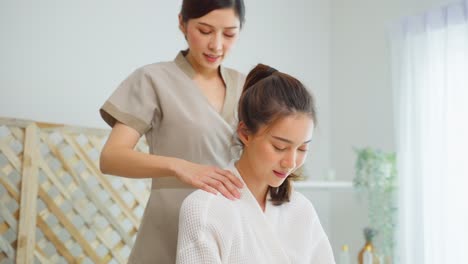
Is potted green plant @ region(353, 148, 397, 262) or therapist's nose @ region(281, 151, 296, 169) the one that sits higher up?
therapist's nose @ region(281, 151, 296, 169)

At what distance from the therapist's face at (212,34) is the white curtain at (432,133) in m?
1.97

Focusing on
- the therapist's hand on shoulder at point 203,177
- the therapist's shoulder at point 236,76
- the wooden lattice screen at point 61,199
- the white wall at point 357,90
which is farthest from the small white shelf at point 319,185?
the therapist's hand on shoulder at point 203,177

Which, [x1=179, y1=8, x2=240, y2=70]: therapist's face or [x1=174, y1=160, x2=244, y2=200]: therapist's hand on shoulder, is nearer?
[x1=174, y1=160, x2=244, y2=200]: therapist's hand on shoulder

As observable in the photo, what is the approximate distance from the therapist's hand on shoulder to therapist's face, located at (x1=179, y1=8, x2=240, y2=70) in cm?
31

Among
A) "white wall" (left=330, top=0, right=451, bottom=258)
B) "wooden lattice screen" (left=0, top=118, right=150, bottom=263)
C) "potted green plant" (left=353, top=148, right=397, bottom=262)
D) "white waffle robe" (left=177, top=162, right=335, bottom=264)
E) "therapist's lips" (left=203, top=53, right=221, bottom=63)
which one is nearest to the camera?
"white waffle robe" (left=177, top=162, right=335, bottom=264)

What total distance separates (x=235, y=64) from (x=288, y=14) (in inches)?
25.3

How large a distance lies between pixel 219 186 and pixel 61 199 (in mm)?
1496

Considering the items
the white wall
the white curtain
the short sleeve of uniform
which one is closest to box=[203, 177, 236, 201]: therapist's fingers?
the short sleeve of uniform

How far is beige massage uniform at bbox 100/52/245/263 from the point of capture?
4.27 ft

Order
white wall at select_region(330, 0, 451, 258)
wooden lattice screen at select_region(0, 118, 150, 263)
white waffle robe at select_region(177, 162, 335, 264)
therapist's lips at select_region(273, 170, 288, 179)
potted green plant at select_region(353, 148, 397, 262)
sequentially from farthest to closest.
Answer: white wall at select_region(330, 0, 451, 258)
potted green plant at select_region(353, 148, 397, 262)
wooden lattice screen at select_region(0, 118, 150, 263)
therapist's lips at select_region(273, 170, 288, 179)
white waffle robe at select_region(177, 162, 335, 264)

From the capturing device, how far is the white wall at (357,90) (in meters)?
3.47

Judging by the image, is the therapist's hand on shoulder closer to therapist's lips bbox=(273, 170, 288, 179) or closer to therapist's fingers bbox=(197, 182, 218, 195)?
therapist's fingers bbox=(197, 182, 218, 195)

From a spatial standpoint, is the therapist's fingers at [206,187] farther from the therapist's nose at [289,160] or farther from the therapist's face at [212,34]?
the therapist's face at [212,34]

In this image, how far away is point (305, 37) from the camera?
12.4 feet
